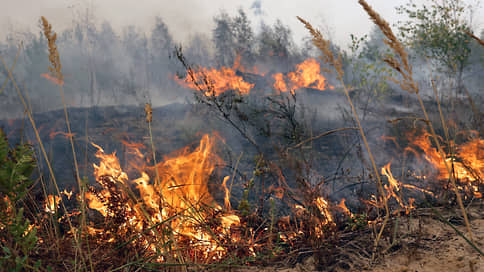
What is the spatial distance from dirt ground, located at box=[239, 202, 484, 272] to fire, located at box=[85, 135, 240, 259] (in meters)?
0.46

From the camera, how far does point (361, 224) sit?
2090 mm

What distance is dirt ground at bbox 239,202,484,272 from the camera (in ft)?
4.87

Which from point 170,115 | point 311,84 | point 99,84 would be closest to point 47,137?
point 170,115

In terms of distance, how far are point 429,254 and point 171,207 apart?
162 cm

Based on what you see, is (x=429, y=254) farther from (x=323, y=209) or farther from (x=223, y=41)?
(x=223, y=41)

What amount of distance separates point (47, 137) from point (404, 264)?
1175 centimetres

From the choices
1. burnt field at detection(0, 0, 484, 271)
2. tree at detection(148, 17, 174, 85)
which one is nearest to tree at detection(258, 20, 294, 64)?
burnt field at detection(0, 0, 484, 271)

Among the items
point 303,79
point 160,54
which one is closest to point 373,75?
point 303,79

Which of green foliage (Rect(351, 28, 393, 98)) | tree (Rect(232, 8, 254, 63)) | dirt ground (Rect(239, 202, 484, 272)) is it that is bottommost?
dirt ground (Rect(239, 202, 484, 272))

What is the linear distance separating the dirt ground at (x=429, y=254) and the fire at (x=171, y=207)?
46 centimetres

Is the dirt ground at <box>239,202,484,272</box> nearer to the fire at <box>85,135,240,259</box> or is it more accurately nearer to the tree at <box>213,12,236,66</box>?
the fire at <box>85,135,240,259</box>

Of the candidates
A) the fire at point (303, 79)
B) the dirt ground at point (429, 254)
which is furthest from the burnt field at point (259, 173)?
the fire at point (303, 79)

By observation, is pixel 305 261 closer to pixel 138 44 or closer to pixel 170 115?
pixel 170 115

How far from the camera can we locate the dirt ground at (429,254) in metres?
1.48
